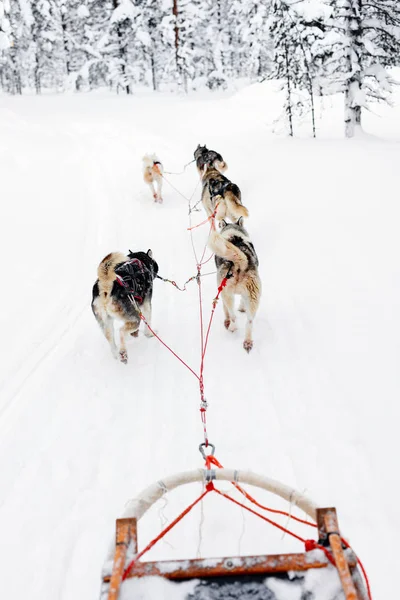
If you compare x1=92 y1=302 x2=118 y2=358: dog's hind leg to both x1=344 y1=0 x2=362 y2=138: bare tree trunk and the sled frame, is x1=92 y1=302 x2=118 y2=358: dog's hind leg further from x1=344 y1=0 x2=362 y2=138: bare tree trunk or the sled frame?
x1=344 y1=0 x2=362 y2=138: bare tree trunk

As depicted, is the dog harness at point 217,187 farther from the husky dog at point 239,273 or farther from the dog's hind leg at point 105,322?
the dog's hind leg at point 105,322

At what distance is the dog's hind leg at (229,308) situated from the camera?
184 inches

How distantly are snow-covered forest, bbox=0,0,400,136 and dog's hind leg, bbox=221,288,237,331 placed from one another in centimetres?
971

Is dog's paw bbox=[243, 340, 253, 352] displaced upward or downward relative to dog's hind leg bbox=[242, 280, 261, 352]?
downward

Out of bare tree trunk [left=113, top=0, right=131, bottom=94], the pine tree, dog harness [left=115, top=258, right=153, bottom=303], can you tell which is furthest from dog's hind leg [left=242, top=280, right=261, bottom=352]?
bare tree trunk [left=113, top=0, right=131, bottom=94]

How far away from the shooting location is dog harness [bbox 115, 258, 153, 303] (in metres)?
4.21

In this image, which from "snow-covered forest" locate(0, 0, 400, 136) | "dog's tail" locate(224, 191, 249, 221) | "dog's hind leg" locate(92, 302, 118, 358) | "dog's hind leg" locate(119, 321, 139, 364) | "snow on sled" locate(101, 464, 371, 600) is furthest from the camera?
"snow-covered forest" locate(0, 0, 400, 136)

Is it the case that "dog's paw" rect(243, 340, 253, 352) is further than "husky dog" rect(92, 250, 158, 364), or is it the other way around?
"dog's paw" rect(243, 340, 253, 352)

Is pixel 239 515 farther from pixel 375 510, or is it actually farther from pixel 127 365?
pixel 127 365

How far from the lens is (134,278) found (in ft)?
14.2

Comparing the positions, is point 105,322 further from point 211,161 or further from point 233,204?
point 211,161

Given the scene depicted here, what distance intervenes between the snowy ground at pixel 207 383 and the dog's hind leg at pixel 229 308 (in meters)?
0.15

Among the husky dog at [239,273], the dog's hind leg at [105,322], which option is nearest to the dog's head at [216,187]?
the husky dog at [239,273]

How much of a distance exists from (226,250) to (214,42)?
122ft
